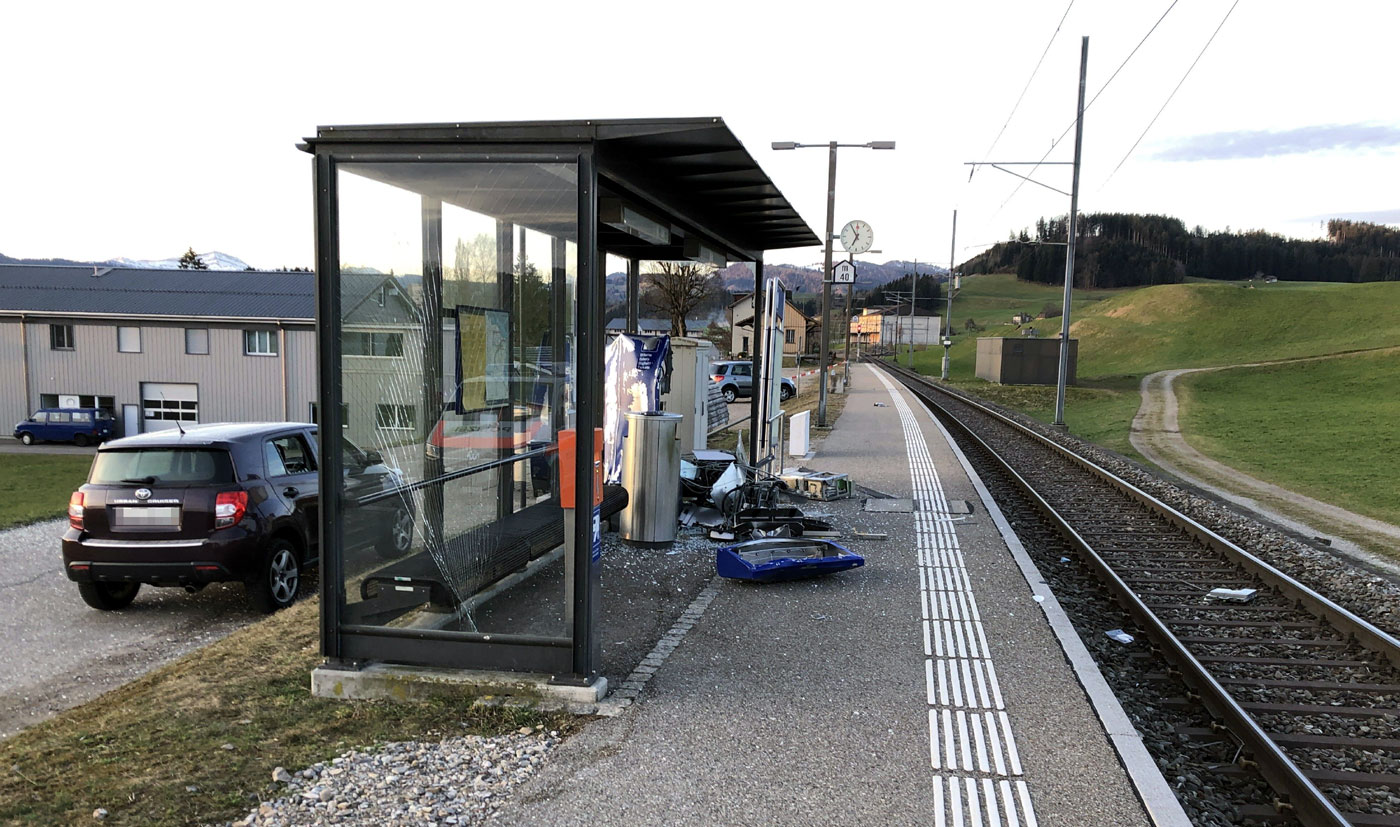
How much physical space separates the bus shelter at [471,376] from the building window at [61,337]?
40.9 metres

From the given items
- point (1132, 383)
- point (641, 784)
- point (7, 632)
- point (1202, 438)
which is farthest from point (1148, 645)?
point (1132, 383)

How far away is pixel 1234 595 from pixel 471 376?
6.92 meters

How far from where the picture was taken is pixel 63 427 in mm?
37031

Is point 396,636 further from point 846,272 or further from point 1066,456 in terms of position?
point 846,272

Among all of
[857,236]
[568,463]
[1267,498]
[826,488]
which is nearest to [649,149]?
[568,463]

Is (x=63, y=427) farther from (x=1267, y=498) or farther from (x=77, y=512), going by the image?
(x=1267, y=498)

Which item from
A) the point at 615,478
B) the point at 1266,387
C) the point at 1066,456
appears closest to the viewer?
the point at 615,478

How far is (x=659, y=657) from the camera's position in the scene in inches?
Result: 232

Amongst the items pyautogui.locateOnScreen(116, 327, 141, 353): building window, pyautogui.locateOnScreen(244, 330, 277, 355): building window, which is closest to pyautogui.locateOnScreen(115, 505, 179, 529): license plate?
pyautogui.locateOnScreen(244, 330, 277, 355): building window

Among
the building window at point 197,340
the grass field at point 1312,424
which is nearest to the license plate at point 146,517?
the grass field at point 1312,424

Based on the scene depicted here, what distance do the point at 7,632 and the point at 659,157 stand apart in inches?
272

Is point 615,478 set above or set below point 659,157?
below

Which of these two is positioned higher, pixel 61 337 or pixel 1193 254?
pixel 1193 254

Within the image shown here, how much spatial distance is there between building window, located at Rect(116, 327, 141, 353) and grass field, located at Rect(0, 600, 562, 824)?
38.7 meters
